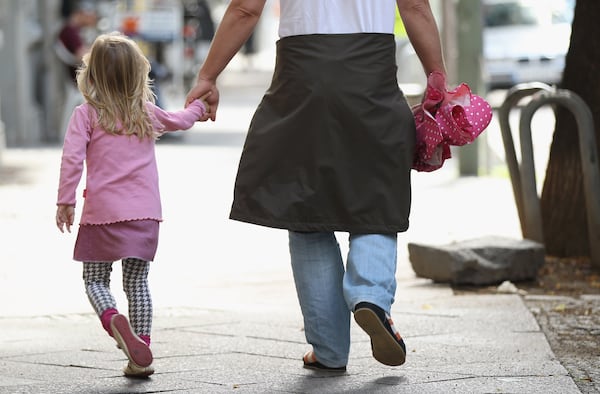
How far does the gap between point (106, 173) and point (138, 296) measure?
44 centimetres

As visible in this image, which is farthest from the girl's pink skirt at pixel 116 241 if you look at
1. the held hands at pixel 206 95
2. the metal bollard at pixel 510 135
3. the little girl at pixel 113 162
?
the metal bollard at pixel 510 135

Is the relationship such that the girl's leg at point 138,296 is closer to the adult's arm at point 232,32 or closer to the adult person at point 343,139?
the adult person at point 343,139

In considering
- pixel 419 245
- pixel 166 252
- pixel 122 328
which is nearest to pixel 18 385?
pixel 122 328

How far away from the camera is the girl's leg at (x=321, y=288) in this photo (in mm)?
4926

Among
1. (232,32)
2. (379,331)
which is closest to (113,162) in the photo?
(232,32)

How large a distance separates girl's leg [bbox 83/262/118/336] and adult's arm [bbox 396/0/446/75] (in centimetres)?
131

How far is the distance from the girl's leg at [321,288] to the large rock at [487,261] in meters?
2.41

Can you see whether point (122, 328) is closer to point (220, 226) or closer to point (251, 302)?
point (251, 302)

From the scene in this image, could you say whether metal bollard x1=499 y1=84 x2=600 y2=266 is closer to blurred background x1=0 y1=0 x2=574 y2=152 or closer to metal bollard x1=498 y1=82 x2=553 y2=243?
metal bollard x1=498 y1=82 x2=553 y2=243

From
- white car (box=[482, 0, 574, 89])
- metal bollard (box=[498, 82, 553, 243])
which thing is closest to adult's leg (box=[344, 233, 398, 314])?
metal bollard (box=[498, 82, 553, 243])

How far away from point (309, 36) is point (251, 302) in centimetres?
249

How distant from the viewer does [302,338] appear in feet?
19.0

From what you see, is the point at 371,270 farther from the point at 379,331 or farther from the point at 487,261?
the point at 487,261

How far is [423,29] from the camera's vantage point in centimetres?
485
